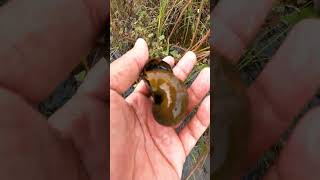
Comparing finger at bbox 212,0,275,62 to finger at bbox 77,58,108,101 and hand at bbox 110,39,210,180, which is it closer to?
hand at bbox 110,39,210,180

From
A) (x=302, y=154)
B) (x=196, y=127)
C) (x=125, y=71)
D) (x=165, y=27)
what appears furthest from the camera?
(x=165, y=27)

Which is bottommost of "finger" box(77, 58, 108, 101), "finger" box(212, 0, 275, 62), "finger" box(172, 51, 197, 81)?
"finger" box(77, 58, 108, 101)

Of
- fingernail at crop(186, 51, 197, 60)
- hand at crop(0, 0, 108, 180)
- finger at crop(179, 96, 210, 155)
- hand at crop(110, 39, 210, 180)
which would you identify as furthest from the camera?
fingernail at crop(186, 51, 197, 60)

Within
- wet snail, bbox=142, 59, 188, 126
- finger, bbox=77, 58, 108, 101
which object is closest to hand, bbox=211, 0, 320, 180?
wet snail, bbox=142, 59, 188, 126

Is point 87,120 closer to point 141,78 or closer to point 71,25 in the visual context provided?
point 141,78

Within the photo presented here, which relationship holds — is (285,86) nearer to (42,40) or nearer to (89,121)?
(89,121)

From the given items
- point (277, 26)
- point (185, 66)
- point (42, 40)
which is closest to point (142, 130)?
point (185, 66)
